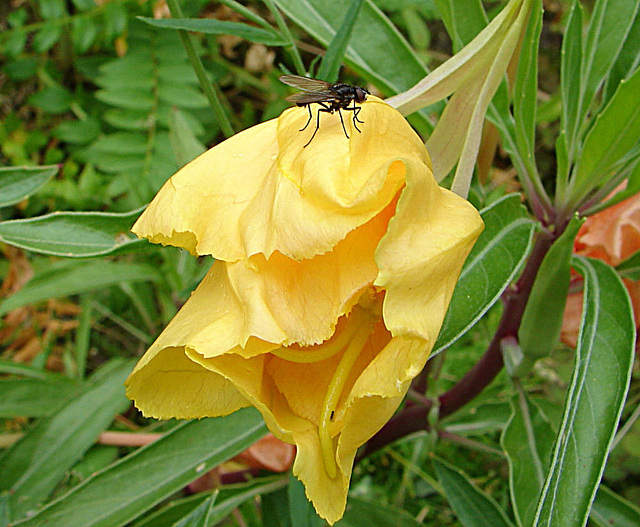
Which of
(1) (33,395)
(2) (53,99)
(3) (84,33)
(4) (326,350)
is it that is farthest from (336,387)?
(2) (53,99)

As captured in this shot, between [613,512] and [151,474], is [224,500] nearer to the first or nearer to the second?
[151,474]

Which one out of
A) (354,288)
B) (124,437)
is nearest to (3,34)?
(124,437)

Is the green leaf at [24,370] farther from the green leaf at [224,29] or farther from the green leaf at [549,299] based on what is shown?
the green leaf at [549,299]

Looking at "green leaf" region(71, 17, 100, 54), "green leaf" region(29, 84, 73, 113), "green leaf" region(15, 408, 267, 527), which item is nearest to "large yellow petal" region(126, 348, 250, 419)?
"green leaf" region(15, 408, 267, 527)

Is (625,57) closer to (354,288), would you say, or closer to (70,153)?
(354,288)

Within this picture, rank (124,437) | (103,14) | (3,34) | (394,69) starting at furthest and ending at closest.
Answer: (3,34) → (103,14) → (124,437) → (394,69)

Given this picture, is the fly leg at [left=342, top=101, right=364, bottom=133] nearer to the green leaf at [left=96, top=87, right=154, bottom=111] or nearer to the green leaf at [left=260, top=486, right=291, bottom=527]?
the green leaf at [left=260, top=486, right=291, bottom=527]
